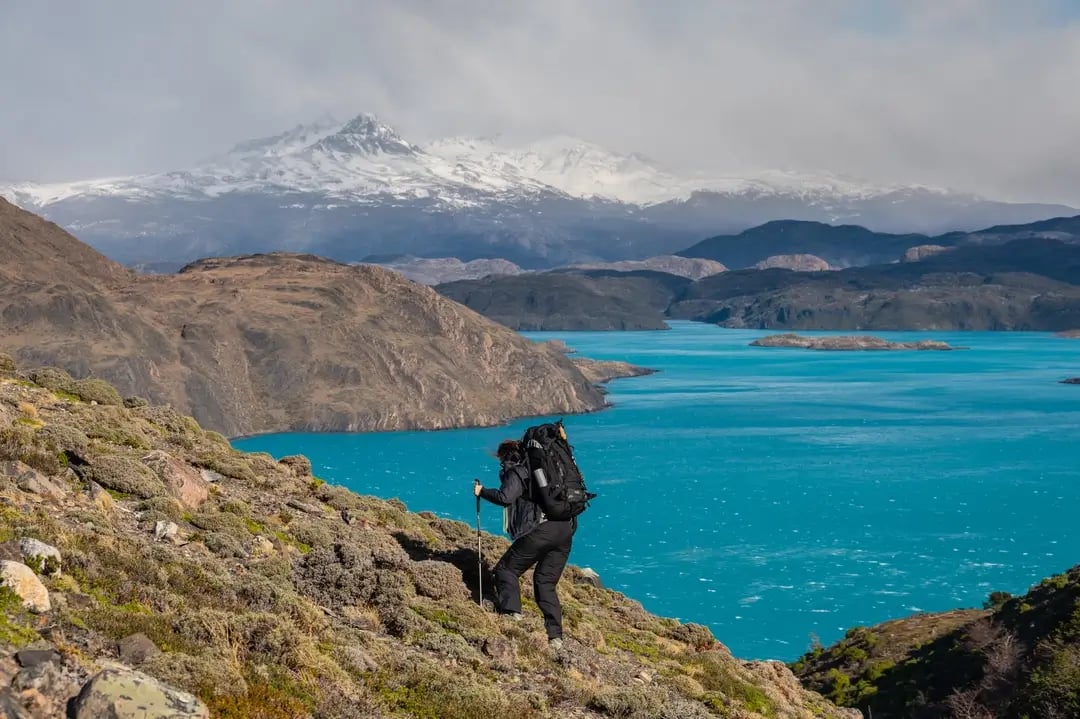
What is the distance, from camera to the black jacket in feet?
46.3

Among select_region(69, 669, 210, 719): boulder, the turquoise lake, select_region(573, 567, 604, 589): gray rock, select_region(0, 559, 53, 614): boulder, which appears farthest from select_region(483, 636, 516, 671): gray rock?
the turquoise lake

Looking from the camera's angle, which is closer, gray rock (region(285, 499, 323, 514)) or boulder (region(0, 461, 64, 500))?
boulder (region(0, 461, 64, 500))

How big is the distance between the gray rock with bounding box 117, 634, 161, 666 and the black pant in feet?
19.7

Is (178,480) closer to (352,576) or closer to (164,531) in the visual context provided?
(164,531)

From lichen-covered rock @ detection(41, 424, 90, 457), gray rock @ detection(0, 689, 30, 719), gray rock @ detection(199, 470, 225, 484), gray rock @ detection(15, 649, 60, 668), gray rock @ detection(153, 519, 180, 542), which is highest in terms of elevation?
lichen-covered rock @ detection(41, 424, 90, 457)

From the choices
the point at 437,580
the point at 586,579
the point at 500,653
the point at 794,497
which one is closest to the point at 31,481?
the point at 437,580

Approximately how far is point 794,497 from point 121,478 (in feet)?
297

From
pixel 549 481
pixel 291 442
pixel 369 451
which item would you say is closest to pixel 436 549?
pixel 549 481

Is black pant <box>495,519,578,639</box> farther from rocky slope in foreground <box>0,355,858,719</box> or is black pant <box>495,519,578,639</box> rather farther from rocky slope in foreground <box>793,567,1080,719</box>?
rocky slope in foreground <box>793,567,1080,719</box>

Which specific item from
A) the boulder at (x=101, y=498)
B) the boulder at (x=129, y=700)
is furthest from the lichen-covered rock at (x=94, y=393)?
the boulder at (x=129, y=700)

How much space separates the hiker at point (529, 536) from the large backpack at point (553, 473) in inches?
5.2

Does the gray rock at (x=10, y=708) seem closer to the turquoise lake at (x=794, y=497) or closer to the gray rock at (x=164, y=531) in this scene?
the gray rock at (x=164, y=531)

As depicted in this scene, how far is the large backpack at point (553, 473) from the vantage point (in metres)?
14.2

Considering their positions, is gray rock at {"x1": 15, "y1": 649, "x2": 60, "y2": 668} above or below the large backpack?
below
